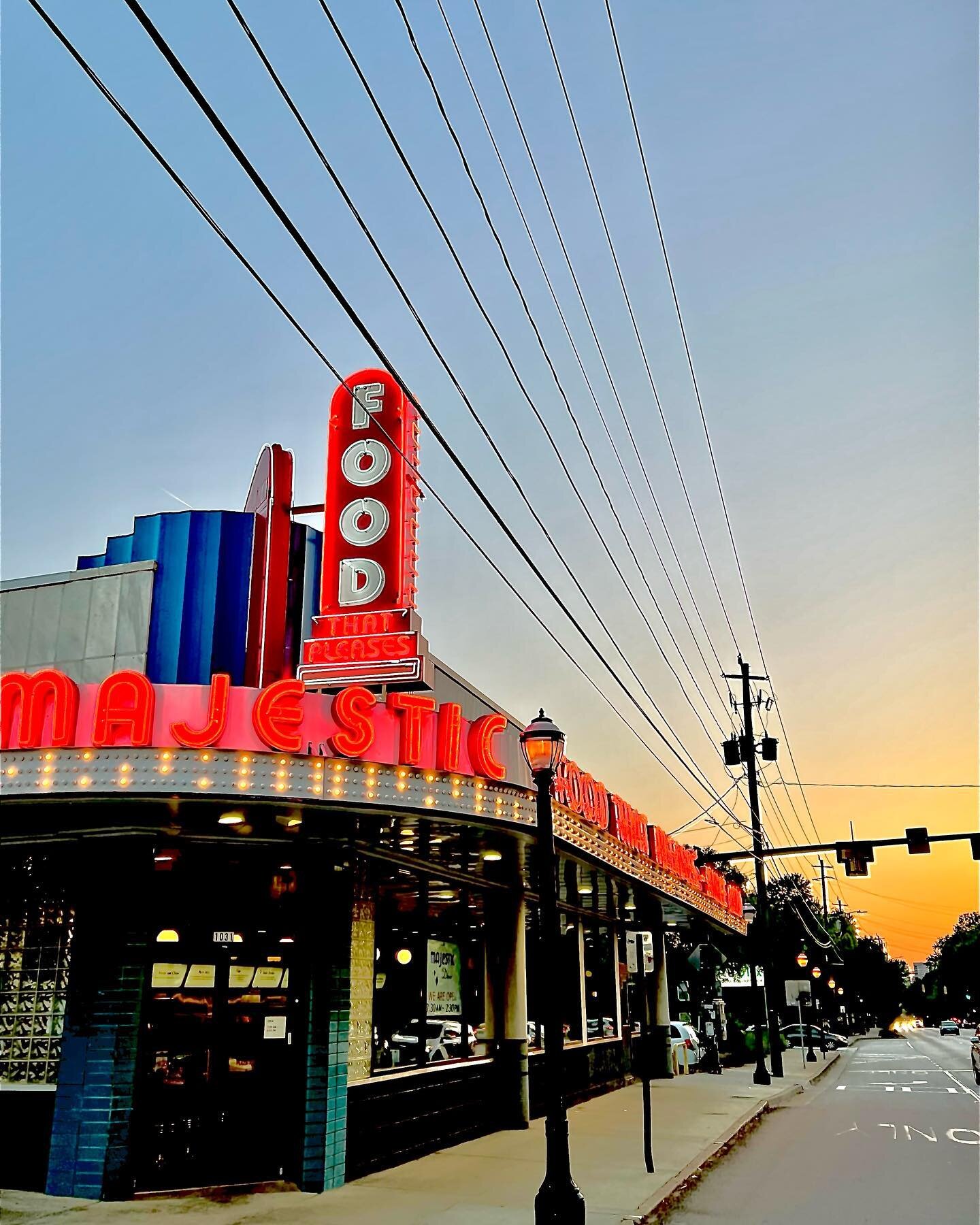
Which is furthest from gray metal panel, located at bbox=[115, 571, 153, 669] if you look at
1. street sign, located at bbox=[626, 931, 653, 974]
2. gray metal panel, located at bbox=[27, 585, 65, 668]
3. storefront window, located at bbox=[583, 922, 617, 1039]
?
storefront window, located at bbox=[583, 922, 617, 1039]

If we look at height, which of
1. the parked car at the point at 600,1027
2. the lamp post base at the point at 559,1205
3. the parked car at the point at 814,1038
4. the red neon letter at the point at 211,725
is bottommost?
the parked car at the point at 814,1038

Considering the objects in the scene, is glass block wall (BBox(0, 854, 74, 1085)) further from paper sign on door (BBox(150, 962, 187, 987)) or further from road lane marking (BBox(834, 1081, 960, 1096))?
road lane marking (BBox(834, 1081, 960, 1096))

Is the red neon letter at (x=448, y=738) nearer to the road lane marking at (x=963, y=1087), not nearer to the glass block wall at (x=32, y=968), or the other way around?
the glass block wall at (x=32, y=968)

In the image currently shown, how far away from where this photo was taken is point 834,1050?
191 feet

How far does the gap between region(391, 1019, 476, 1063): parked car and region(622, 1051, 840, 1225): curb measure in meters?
3.82

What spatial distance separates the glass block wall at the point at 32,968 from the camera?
11.4 meters

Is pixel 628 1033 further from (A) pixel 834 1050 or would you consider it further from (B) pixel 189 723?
(A) pixel 834 1050

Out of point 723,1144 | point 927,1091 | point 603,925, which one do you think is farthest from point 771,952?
point 723,1144

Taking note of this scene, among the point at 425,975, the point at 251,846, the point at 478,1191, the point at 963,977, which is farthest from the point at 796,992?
the point at 963,977

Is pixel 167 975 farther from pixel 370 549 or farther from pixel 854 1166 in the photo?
pixel 854 1166

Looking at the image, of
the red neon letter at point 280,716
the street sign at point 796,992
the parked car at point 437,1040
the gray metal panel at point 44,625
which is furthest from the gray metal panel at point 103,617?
the street sign at point 796,992

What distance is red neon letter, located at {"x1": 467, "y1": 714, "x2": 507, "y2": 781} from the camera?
12445mm

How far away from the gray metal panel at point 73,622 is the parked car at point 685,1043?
73.5ft

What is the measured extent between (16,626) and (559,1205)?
10.2 metres
